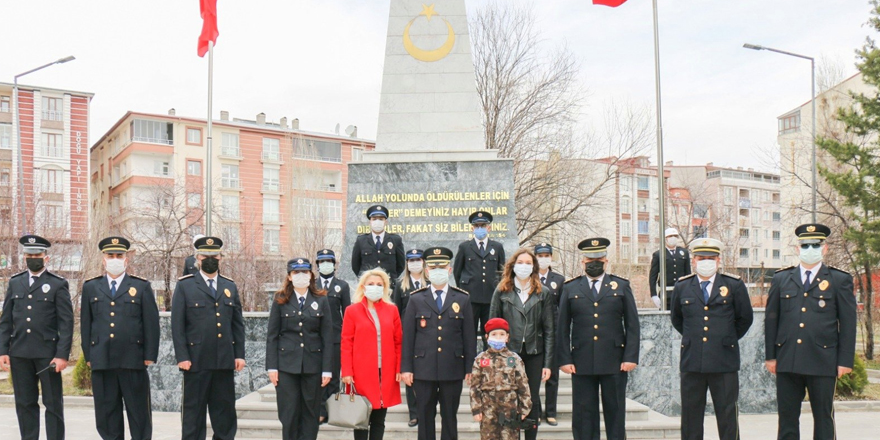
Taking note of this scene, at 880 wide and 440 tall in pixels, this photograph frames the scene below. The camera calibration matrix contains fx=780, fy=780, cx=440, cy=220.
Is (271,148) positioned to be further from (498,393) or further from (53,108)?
(498,393)

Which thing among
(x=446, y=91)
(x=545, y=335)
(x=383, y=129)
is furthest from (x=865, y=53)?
(x=545, y=335)

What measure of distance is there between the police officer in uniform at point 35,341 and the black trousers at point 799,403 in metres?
6.50

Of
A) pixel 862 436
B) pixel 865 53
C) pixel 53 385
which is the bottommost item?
pixel 862 436

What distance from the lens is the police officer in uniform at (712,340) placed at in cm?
670

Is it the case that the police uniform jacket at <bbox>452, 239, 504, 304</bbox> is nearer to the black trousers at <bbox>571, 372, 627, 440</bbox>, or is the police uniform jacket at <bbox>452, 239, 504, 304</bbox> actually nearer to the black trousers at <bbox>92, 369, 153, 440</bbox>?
the black trousers at <bbox>571, 372, 627, 440</bbox>

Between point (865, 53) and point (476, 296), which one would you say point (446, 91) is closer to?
point (476, 296)

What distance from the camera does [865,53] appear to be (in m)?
16.8

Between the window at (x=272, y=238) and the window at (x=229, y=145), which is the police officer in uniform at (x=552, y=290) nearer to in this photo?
the window at (x=272, y=238)

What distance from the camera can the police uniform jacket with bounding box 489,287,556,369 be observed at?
7.29 m

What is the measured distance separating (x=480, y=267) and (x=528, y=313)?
2392 millimetres

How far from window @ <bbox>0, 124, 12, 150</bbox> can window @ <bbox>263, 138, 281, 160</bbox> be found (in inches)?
565

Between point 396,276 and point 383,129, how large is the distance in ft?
11.3

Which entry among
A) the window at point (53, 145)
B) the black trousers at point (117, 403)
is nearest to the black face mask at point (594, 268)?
the black trousers at point (117, 403)

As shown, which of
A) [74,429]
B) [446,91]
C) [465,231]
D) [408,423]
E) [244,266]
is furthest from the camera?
[244,266]
